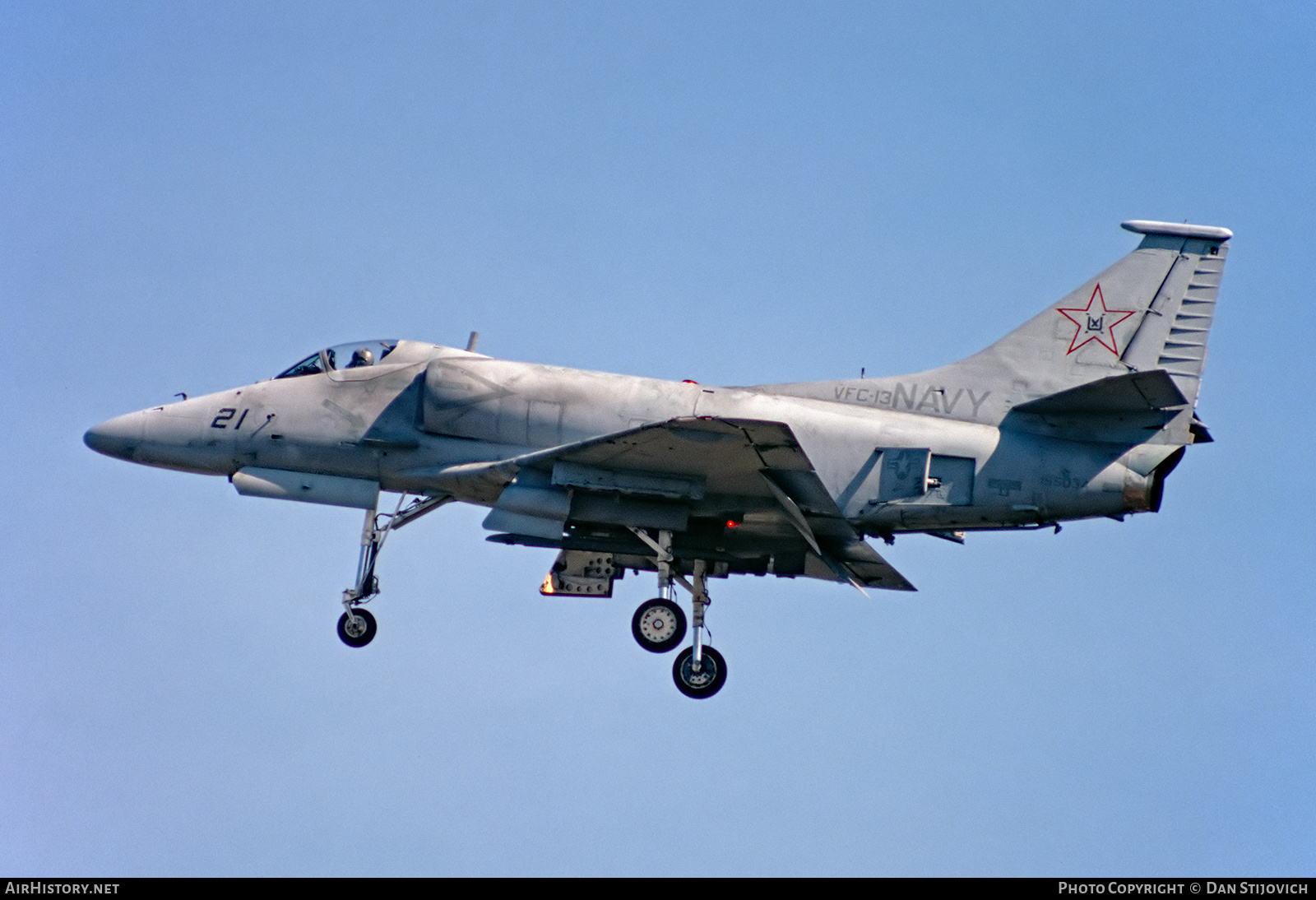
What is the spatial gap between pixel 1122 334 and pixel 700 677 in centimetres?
659

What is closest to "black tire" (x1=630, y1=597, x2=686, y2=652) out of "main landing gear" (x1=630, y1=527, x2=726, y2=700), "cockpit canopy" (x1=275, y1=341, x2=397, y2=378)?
"main landing gear" (x1=630, y1=527, x2=726, y2=700)

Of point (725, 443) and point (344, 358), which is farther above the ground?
point (344, 358)

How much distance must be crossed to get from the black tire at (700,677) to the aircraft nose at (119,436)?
24.0 feet

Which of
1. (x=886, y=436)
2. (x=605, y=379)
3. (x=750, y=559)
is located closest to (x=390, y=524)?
(x=605, y=379)

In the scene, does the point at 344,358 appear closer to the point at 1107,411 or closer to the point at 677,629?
the point at 677,629

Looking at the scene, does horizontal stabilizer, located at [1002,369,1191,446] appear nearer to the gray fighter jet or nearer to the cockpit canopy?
the gray fighter jet

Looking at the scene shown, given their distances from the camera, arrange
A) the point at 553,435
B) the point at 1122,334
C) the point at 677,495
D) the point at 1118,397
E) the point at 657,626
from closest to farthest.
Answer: the point at 1118,397
the point at 677,495
the point at 553,435
the point at 1122,334
the point at 657,626

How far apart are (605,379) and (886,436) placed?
3.43m

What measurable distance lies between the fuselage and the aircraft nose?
20 millimetres

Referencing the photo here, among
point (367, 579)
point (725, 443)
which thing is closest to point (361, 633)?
point (367, 579)

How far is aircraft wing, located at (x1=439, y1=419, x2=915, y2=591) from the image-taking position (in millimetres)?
18547

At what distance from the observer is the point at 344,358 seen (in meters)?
20.7

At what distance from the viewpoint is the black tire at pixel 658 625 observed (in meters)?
20.5

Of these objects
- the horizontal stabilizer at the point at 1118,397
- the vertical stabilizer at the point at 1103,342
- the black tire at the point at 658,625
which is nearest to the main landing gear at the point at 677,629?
the black tire at the point at 658,625
